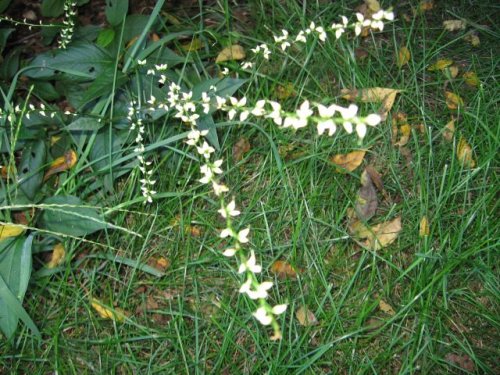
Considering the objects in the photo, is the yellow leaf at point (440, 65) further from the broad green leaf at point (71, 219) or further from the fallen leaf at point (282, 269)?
the broad green leaf at point (71, 219)

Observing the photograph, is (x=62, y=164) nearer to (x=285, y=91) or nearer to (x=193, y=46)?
(x=193, y=46)

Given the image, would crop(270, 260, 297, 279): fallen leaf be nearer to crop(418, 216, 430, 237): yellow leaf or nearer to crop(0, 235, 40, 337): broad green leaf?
crop(418, 216, 430, 237): yellow leaf

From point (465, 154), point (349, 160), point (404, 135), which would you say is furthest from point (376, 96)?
point (465, 154)

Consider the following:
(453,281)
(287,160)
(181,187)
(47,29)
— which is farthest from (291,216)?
(47,29)

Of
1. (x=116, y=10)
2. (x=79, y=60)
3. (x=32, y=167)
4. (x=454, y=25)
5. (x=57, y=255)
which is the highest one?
(x=116, y=10)

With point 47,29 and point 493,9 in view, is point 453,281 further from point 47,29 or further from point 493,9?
point 47,29

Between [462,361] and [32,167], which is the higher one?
[32,167]

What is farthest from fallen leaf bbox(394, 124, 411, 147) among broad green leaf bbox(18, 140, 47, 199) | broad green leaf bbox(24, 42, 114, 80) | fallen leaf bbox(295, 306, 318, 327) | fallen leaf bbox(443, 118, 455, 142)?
broad green leaf bbox(18, 140, 47, 199)
